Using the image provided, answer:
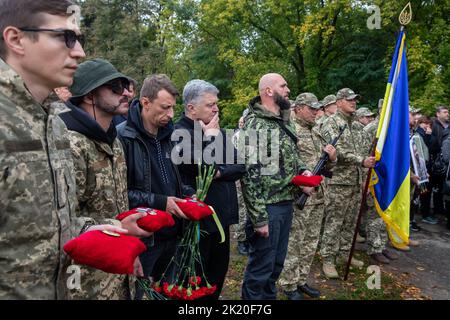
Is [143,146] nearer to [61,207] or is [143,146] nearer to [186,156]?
[186,156]

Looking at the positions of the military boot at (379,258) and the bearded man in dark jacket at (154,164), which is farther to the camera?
the military boot at (379,258)

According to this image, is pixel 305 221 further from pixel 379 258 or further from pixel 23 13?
pixel 23 13

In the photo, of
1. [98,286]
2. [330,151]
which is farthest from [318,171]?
[98,286]

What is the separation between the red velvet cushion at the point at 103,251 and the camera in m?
1.45

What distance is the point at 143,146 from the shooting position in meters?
2.71

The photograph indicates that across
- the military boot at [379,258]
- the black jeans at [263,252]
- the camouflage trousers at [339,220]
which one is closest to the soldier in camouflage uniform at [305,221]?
the black jeans at [263,252]

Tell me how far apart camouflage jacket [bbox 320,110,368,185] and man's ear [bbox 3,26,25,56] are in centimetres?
407

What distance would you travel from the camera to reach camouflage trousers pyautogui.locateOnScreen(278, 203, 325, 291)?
4.20 metres

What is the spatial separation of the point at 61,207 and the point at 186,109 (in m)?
1.89

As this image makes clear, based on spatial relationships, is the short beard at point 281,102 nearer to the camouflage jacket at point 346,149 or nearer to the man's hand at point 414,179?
the camouflage jacket at point 346,149

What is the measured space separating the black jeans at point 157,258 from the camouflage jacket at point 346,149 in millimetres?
2805

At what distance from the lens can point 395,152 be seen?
15.2 feet

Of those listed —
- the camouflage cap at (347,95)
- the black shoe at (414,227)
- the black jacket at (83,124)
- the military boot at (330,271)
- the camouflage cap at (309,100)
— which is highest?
the camouflage cap at (347,95)

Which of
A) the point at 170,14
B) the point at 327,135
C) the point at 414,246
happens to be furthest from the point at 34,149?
the point at 170,14
